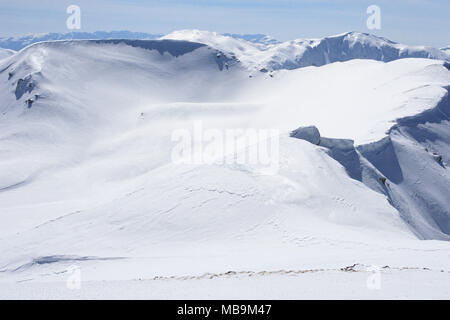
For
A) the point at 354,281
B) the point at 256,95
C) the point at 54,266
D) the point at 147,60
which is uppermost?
the point at 147,60

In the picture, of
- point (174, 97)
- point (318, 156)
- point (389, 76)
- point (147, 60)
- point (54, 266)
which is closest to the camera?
point (54, 266)

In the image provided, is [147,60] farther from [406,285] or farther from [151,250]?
[406,285]

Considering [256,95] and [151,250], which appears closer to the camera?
[151,250]
